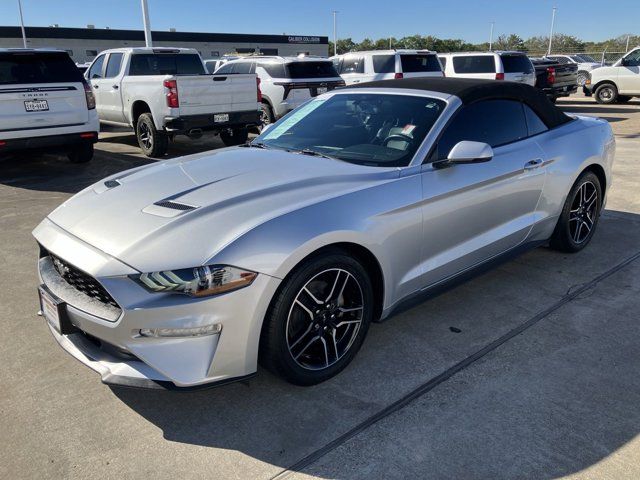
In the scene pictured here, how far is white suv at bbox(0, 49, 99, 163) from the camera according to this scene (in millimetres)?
7961

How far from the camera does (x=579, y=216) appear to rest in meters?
5.09

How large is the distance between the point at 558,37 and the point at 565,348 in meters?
77.3

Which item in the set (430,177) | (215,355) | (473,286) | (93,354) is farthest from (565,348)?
(93,354)

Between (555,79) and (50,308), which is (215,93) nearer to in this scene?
(50,308)

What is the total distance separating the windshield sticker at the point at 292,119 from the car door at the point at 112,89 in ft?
24.2

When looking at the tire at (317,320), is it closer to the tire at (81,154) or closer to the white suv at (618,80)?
the tire at (81,154)

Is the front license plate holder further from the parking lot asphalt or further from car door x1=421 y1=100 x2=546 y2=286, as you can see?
car door x1=421 y1=100 x2=546 y2=286

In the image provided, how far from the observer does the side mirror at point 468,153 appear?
347 centimetres

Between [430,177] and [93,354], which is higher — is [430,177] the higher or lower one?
the higher one

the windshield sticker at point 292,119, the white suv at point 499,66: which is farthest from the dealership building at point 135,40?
the windshield sticker at point 292,119

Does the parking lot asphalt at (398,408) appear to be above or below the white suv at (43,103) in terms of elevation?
below

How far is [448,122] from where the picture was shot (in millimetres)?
3725

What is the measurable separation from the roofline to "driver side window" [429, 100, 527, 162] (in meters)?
49.5

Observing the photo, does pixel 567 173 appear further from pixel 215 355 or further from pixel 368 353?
pixel 215 355
